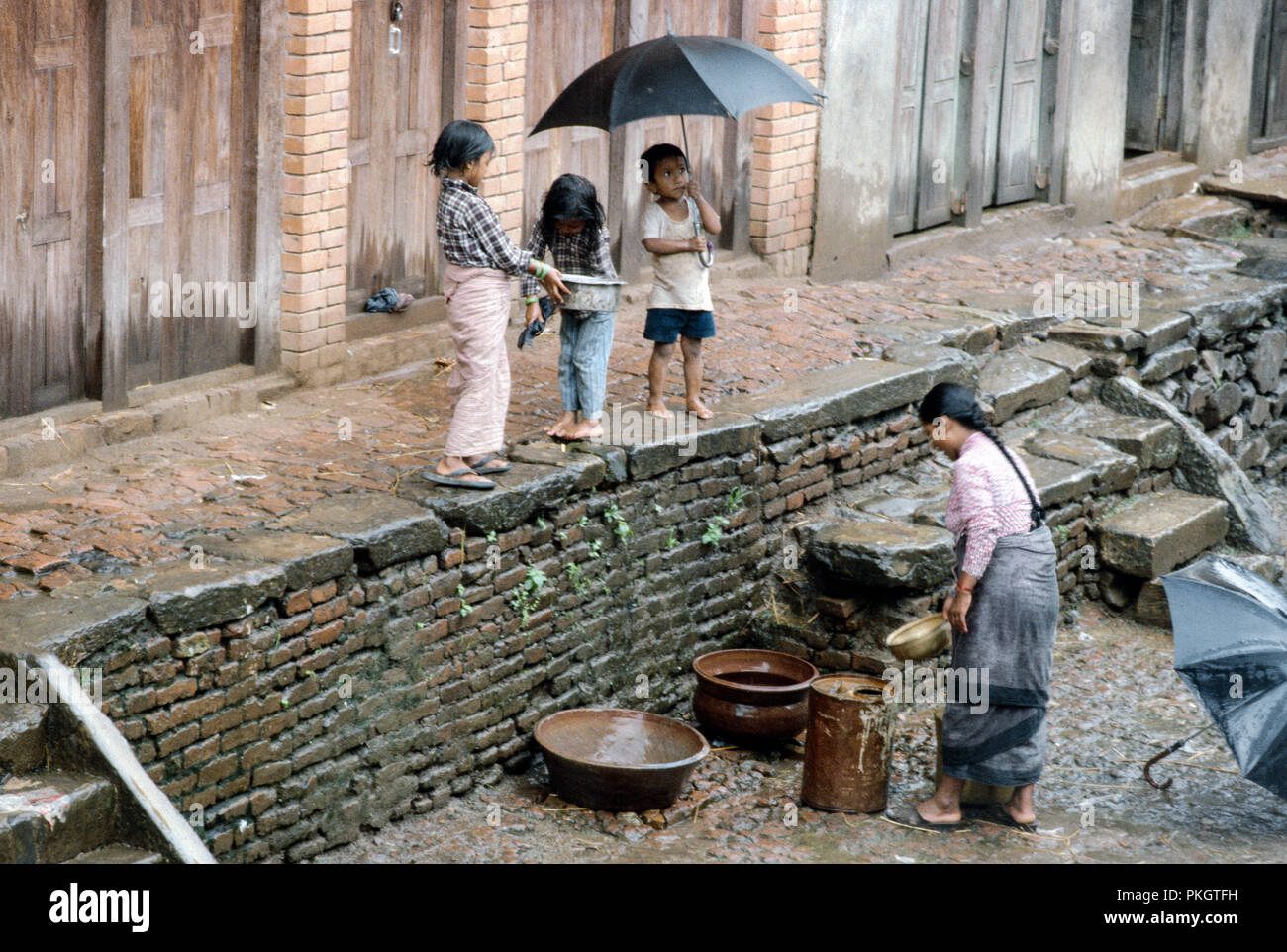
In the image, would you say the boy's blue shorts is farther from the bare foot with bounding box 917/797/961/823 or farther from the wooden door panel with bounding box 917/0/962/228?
the wooden door panel with bounding box 917/0/962/228

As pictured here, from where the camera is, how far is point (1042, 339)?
11.3 meters

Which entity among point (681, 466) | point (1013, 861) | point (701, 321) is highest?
point (701, 321)

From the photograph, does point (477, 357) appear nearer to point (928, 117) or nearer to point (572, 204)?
point (572, 204)

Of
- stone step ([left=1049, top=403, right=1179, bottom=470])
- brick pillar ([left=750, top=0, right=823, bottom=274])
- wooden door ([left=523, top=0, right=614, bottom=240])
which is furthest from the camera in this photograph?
brick pillar ([left=750, top=0, right=823, bottom=274])

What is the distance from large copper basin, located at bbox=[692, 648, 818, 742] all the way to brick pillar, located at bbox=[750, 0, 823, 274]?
401cm

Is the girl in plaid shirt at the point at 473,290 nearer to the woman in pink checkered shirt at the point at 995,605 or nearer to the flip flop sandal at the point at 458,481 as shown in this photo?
the flip flop sandal at the point at 458,481

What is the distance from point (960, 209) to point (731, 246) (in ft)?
8.40

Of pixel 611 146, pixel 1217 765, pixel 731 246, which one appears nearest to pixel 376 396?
pixel 611 146

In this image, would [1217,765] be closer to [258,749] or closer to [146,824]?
[258,749]

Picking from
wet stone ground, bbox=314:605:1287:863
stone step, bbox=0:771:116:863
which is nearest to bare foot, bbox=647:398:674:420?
wet stone ground, bbox=314:605:1287:863

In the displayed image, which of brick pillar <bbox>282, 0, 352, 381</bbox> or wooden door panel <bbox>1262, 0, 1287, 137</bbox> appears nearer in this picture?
brick pillar <bbox>282, 0, 352, 381</bbox>

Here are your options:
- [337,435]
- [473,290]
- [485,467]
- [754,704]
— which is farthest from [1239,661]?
[337,435]

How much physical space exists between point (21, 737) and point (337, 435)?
9.31 ft

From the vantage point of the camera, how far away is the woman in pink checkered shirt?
6.83 m
